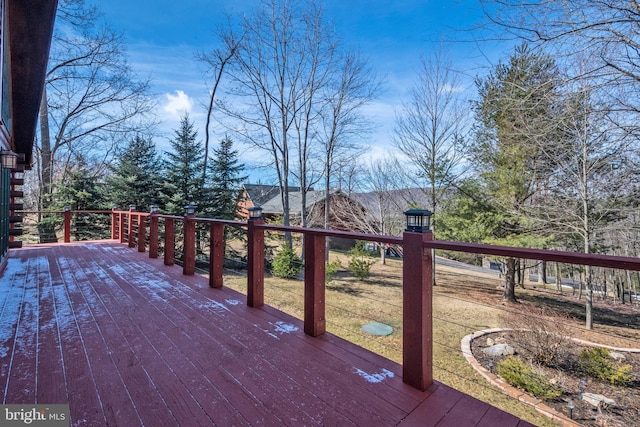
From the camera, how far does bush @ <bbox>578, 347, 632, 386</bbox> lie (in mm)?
4254

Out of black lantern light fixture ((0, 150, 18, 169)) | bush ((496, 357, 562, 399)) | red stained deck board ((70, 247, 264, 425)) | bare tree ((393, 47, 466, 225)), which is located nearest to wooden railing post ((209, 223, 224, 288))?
red stained deck board ((70, 247, 264, 425))

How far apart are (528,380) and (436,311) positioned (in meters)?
3.68

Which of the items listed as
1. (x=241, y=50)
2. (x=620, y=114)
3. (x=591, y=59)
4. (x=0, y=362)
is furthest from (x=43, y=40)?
(x=241, y=50)

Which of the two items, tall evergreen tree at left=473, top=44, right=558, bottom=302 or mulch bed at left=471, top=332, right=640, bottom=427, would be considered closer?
mulch bed at left=471, top=332, right=640, bottom=427

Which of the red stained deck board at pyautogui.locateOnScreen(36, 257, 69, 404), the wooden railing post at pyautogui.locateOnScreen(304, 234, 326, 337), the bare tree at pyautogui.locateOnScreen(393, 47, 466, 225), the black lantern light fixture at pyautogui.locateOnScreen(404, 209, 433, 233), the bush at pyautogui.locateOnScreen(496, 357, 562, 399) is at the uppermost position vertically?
the bare tree at pyautogui.locateOnScreen(393, 47, 466, 225)

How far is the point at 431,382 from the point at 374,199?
1252cm

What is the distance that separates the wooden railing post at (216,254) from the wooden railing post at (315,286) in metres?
1.57

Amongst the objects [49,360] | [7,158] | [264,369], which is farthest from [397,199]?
[49,360]

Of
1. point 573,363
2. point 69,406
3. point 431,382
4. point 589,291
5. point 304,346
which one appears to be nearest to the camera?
point 69,406

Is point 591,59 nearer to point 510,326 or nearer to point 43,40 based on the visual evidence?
point 510,326

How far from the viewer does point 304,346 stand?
2074mm

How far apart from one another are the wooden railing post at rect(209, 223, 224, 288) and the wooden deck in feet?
1.56

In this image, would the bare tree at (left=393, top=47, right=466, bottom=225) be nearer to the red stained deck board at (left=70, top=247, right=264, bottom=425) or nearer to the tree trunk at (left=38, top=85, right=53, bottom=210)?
the red stained deck board at (left=70, top=247, right=264, bottom=425)

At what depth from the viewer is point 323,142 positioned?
44.5 ft
